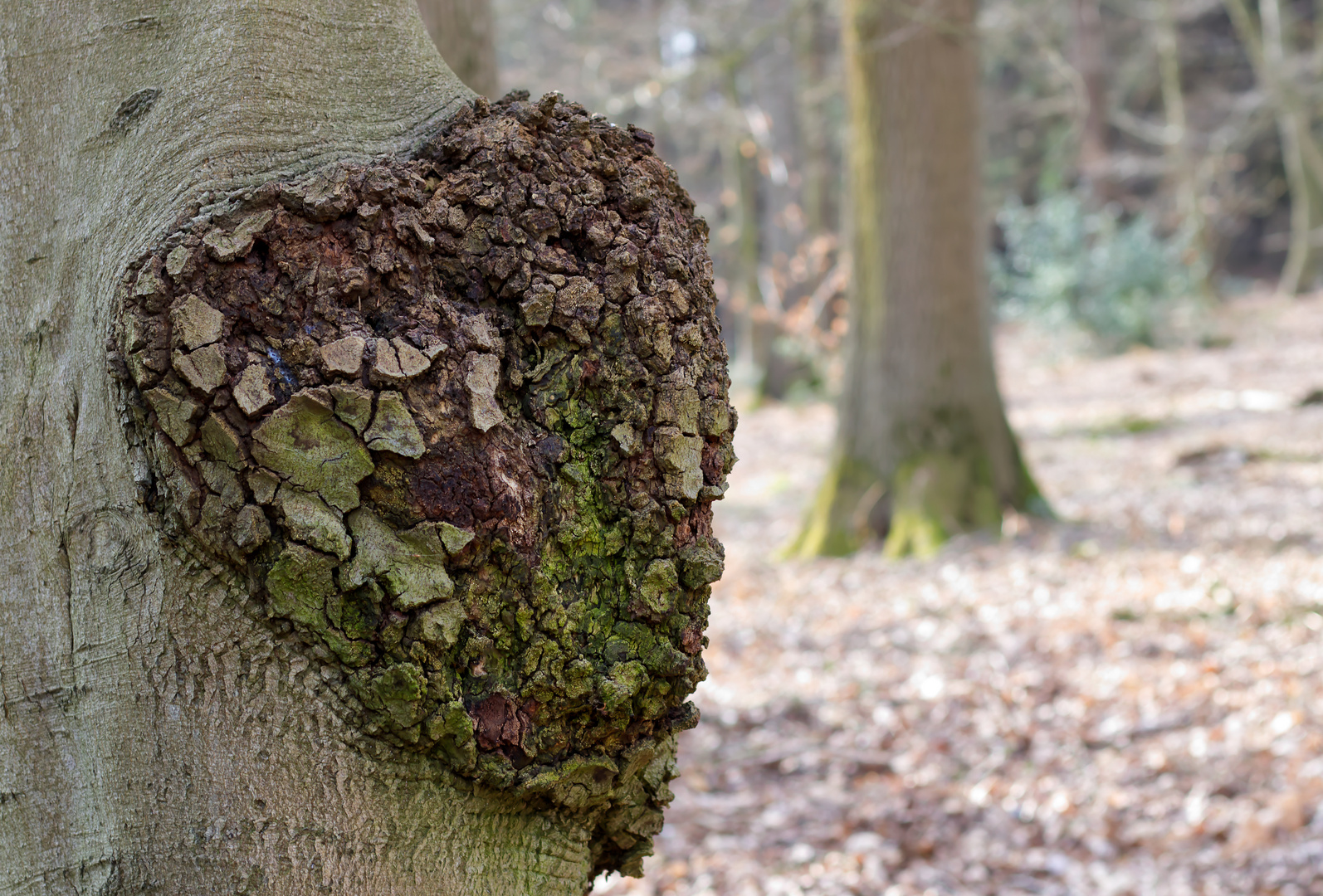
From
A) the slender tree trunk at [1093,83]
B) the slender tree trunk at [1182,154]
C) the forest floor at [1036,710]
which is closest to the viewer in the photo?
the forest floor at [1036,710]

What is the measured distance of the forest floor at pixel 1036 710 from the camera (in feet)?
10.5

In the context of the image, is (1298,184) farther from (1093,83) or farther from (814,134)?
(814,134)

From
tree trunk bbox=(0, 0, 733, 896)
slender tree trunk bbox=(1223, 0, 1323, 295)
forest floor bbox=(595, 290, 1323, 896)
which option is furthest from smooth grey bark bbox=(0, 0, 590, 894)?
slender tree trunk bbox=(1223, 0, 1323, 295)

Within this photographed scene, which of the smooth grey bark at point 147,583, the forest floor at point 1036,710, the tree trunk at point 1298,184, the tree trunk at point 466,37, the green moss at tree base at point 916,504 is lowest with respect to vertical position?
the forest floor at point 1036,710

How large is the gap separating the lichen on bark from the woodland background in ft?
7.33

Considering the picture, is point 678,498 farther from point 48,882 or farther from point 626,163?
point 48,882

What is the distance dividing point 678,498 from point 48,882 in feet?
2.93

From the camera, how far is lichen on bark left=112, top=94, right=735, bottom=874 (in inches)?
44.4

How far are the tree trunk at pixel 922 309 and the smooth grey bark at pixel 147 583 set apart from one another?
5.64m

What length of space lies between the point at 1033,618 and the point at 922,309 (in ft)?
A: 7.92

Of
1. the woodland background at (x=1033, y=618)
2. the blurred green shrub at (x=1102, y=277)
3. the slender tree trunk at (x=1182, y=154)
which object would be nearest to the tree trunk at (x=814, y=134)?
the woodland background at (x=1033, y=618)

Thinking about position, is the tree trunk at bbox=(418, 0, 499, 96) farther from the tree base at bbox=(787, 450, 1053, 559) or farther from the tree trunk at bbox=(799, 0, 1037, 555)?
the tree base at bbox=(787, 450, 1053, 559)

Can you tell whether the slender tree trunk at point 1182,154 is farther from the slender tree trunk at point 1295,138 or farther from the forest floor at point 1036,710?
the forest floor at point 1036,710

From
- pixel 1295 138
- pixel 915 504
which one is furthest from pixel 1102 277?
pixel 915 504
